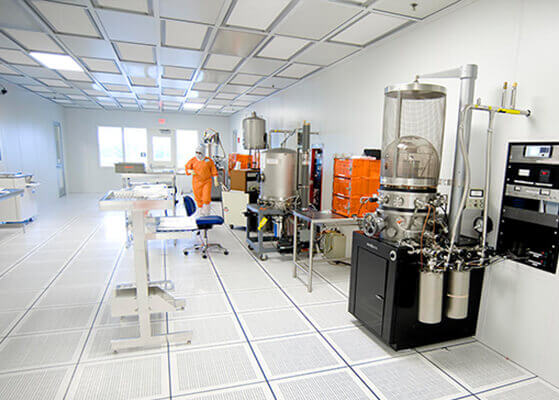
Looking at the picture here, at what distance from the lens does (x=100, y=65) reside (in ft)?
15.7

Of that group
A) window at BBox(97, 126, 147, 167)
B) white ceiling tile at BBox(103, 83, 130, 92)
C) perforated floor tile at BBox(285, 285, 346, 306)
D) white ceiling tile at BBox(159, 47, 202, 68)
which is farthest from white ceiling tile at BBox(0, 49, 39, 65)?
window at BBox(97, 126, 147, 167)

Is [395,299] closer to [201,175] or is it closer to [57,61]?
[201,175]

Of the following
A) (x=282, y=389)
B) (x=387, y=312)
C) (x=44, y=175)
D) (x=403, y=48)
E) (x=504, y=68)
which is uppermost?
(x=403, y=48)

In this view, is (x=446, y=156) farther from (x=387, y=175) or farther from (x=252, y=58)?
(x=252, y=58)

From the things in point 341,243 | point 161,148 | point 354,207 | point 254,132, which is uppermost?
point 254,132

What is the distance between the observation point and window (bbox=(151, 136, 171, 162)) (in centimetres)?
1080

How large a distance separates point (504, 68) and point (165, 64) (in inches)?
166

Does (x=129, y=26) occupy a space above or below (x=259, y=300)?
above

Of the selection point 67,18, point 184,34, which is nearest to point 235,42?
point 184,34

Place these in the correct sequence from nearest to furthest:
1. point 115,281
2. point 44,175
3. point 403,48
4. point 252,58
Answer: point 403,48 < point 115,281 < point 252,58 < point 44,175

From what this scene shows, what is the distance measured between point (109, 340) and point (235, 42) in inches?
130

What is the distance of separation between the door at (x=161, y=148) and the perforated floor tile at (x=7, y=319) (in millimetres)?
8463

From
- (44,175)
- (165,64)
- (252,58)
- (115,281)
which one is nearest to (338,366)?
(115,281)

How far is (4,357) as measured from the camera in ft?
7.07
